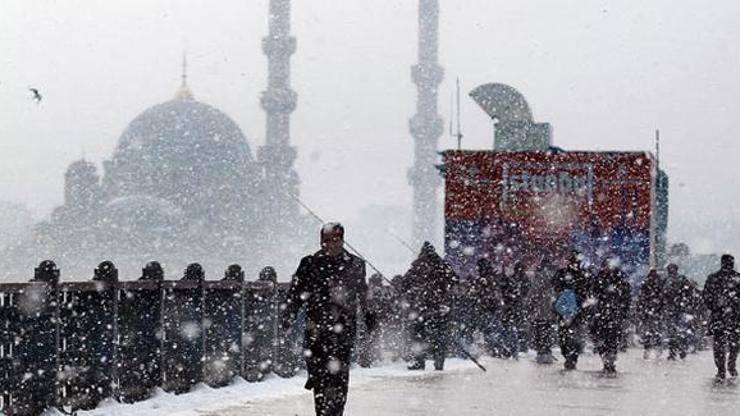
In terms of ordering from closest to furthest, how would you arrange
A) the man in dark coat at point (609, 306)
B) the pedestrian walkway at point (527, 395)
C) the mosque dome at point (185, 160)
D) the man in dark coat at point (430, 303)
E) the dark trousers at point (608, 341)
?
the pedestrian walkway at point (527, 395)
the man in dark coat at point (430, 303)
the dark trousers at point (608, 341)
the man in dark coat at point (609, 306)
the mosque dome at point (185, 160)

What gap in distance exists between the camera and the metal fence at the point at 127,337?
402 inches

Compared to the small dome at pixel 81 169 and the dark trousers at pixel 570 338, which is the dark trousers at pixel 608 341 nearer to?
the dark trousers at pixel 570 338

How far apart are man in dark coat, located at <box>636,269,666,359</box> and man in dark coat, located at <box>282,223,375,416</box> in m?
14.5

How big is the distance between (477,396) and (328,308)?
451 centimetres

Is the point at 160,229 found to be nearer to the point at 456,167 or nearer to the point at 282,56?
the point at 282,56

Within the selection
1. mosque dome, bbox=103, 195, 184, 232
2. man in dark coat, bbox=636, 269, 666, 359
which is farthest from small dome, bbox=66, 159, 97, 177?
man in dark coat, bbox=636, 269, 666, 359

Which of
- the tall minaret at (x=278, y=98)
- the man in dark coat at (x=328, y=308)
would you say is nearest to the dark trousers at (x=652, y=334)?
the man in dark coat at (x=328, y=308)

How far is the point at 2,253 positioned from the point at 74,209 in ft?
105

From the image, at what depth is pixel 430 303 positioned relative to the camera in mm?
17875

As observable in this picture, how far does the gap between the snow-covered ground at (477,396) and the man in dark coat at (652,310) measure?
4.63 meters

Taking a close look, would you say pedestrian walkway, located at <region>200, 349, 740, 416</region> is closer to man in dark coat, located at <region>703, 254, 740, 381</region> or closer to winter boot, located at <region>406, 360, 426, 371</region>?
winter boot, located at <region>406, 360, 426, 371</region>

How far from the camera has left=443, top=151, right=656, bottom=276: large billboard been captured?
3120 cm

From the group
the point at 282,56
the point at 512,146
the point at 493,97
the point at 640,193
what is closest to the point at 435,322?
the point at 640,193

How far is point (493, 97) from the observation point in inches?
1729
